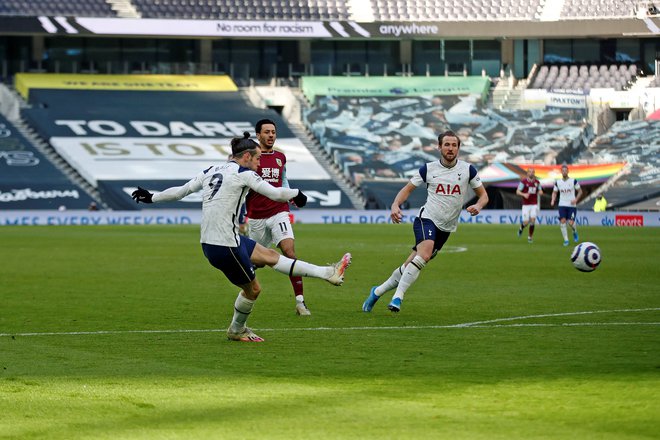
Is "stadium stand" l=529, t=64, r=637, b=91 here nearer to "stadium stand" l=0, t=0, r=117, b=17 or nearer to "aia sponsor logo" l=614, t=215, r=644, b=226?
"aia sponsor logo" l=614, t=215, r=644, b=226

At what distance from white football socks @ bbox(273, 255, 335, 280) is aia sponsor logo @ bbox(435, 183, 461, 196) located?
3436 millimetres

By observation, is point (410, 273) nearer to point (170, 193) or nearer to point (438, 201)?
point (438, 201)

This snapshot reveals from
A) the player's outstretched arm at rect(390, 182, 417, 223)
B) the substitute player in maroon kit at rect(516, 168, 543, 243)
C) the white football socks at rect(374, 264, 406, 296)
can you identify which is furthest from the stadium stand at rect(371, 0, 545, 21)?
the white football socks at rect(374, 264, 406, 296)

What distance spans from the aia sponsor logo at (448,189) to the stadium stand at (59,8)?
57.4 m

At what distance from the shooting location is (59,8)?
230ft

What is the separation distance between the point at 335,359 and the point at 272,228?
497 cm

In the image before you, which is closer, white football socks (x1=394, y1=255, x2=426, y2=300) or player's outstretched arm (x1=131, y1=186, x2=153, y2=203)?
player's outstretched arm (x1=131, y1=186, x2=153, y2=203)

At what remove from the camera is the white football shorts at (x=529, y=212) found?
36.8 metres

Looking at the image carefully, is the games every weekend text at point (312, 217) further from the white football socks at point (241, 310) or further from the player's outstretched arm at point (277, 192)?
the player's outstretched arm at point (277, 192)

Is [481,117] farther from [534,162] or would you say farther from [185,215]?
[185,215]

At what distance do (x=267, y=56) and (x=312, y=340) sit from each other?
64553mm

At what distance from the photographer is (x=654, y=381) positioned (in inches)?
358

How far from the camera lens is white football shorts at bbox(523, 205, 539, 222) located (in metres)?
36.8

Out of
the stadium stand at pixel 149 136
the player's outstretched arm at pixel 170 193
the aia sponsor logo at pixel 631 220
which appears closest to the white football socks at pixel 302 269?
the player's outstretched arm at pixel 170 193
